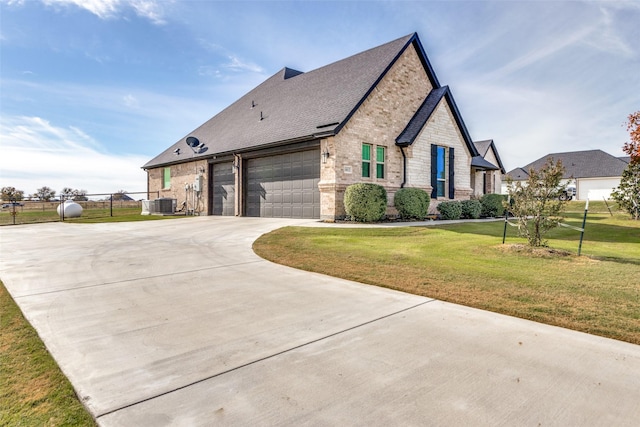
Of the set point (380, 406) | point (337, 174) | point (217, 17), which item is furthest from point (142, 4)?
point (380, 406)

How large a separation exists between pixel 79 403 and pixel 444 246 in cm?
794

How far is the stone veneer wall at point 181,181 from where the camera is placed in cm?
2111

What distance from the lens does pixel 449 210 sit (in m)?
16.9

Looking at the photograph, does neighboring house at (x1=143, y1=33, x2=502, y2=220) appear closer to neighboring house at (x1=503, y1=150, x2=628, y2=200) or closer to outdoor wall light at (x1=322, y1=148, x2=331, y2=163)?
outdoor wall light at (x1=322, y1=148, x2=331, y2=163)

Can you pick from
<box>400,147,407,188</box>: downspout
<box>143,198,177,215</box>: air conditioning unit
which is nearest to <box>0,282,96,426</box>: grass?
<box>400,147,407,188</box>: downspout

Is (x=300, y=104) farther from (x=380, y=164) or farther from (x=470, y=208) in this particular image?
(x=470, y=208)

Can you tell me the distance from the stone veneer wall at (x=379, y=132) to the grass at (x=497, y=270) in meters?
4.37

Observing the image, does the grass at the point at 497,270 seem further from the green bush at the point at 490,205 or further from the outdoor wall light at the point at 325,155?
the green bush at the point at 490,205

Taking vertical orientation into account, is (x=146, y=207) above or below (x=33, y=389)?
above

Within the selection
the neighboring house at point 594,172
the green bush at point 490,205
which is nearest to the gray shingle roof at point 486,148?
the neighboring house at point 594,172

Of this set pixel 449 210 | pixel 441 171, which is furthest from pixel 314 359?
pixel 441 171

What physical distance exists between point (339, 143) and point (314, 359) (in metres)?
12.5

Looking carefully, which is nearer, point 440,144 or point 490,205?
point 440,144

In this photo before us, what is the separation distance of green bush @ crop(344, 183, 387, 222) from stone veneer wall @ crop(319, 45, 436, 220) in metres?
0.73
